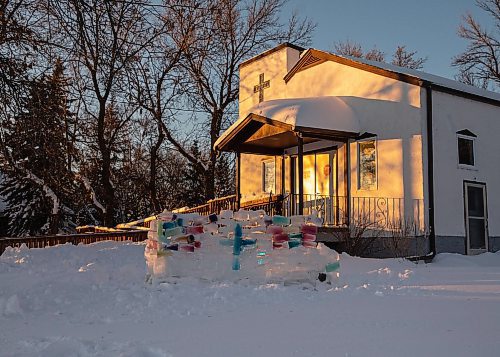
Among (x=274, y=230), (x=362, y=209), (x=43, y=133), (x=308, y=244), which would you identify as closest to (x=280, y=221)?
(x=274, y=230)

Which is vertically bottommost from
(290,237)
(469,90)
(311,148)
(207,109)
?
(290,237)

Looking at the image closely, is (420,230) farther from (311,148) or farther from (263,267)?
(263,267)

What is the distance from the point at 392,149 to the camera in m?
14.7

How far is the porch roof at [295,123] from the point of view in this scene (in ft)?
46.7

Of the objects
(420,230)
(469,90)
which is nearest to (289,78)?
(469,90)

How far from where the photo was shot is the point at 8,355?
14.9ft

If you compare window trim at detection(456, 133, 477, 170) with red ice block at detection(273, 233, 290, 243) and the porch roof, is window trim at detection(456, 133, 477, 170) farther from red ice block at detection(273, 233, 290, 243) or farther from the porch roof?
red ice block at detection(273, 233, 290, 243)

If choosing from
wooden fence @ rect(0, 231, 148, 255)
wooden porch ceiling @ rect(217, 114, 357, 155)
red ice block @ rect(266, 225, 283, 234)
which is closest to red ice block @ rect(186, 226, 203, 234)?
red ice block @ rect(266, 225, 283, 234)

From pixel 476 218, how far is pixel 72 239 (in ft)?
39.7

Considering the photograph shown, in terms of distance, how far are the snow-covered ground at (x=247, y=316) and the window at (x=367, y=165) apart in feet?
16.3

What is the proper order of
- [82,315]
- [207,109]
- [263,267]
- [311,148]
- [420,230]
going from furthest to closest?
[207,109]
[311,148]
[420,230]
[263,267]
[82,315]

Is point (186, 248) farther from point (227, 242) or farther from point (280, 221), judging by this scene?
point (280, 221)

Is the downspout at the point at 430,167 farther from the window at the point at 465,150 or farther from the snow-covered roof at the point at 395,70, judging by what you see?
the window at the point at 465,150

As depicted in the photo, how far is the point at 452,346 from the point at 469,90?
41.5 feet
